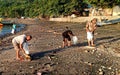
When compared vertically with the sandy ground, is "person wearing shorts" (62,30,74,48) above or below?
above

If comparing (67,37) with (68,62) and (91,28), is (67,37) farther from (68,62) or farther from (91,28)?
(68,62)

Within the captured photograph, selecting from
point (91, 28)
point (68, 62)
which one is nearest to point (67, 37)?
point (91, 28)

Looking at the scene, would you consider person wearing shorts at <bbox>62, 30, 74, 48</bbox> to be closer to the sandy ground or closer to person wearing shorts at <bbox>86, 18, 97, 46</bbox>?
the sandy ground

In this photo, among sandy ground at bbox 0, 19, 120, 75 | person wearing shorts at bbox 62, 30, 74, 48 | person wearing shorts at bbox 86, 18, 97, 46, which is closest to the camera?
sandy ground at bbox 0, 19, 120, 75

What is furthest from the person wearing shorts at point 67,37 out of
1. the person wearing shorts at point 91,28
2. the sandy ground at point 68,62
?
the person wearing shorts at point 91,28

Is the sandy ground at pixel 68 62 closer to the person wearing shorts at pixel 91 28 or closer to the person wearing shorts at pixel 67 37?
the person wearing shorts at pixel 67 37

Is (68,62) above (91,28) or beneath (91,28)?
beneath

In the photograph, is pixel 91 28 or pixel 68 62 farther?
pixel 91 28

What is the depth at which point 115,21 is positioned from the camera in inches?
1561

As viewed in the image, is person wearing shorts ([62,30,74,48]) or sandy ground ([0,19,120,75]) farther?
person wearing shorts ([62,30,74,48])

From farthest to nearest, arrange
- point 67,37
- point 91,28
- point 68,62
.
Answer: point 67,37 < point 91,28 < point 68,62

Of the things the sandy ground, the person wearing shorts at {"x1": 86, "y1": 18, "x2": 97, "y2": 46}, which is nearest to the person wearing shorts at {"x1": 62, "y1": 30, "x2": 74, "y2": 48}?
the sandy ground

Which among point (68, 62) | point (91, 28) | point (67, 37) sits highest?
point (91, 28)

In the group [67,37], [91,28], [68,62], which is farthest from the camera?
[67,37]
